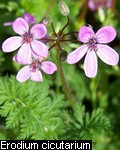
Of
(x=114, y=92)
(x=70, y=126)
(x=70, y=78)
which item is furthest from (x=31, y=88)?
(x=114, y=92)

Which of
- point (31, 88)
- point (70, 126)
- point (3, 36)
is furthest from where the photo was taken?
point (3, 36)

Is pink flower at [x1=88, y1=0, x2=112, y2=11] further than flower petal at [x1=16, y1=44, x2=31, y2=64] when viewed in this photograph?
Yes

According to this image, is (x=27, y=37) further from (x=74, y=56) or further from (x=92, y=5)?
(x=92, y=5)

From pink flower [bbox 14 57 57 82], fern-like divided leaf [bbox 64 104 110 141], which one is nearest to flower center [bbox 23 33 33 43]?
pink flower [bbox 14 57 57 82]

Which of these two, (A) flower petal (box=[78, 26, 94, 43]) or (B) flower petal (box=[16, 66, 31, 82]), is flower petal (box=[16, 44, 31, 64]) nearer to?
(B) flower petal (box=[16, 66, 31, 82])

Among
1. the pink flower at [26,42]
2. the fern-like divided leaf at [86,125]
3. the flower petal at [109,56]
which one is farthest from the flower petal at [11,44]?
the fern-like divided leaf at [86,125]

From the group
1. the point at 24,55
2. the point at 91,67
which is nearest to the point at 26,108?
the point at 24,55

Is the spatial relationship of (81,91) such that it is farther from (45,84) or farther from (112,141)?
(45,84)
